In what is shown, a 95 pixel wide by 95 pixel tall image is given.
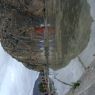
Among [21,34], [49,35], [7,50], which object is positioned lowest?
[7,50]

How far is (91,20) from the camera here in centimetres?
670

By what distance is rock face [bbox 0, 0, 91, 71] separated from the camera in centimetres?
652

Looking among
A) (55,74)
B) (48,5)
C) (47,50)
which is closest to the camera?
(48,5)

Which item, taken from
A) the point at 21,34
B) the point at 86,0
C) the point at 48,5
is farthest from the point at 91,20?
the point at 21,34

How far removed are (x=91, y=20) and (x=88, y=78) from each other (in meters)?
0.89

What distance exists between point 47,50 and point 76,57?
0.49m

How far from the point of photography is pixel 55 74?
802 centimetres

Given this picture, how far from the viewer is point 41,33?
7.27 meters

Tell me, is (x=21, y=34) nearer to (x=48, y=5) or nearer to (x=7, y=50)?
(x=7, y=50)

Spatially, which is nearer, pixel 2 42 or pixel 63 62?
pixel 63 62

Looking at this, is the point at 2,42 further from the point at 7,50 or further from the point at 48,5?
the point at 48,5

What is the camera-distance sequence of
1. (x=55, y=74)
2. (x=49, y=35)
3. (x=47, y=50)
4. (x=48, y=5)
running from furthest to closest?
(x=55, y=74)
(x=47, y=50)
(x=49, y=35)
(x=48, y=5)

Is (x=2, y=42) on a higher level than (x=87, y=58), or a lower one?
lower

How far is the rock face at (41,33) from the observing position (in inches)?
257
